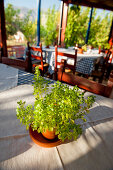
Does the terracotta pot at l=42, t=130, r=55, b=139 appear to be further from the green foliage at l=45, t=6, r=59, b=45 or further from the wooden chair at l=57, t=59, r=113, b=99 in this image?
the green foliage at l=45, t=6, r=59, b=45

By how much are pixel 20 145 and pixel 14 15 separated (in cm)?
759

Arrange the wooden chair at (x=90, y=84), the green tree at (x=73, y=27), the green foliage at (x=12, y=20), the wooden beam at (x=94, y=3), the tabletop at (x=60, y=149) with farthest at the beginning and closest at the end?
the green foliage at (x=12, y=20) → the green tree at (x=73, y=27) → the wooden beam at (x=94, y=3) → the wooden chair at (x=90, y=84) → the tabletop at (x=60, y=149)

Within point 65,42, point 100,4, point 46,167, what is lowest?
point 46,167

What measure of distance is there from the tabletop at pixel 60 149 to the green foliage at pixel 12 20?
7.20 meters

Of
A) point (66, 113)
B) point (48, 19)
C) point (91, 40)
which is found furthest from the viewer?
point (91, 40)

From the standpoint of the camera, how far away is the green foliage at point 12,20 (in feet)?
20.8

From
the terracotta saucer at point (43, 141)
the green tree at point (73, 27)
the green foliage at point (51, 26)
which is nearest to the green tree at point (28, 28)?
the green foliage at point (51, 26)

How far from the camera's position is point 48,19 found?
6.52 metres

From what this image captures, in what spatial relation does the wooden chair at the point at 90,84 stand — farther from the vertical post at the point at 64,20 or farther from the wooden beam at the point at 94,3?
the wooden beam at the point at 94,3

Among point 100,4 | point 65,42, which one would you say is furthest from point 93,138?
point 100,4

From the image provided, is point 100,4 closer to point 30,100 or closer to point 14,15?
point 14,15

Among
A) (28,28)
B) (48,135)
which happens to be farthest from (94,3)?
(48,135)

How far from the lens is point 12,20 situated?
6.70 m

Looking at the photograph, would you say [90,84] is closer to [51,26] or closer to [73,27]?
[73,27]
